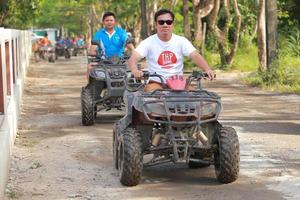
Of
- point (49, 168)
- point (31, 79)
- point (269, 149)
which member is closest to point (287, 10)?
point (31, 79)

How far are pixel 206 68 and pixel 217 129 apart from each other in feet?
2.55

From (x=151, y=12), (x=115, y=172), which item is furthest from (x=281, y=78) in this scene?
(x=151, y=12)

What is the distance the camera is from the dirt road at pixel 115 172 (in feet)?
23.3

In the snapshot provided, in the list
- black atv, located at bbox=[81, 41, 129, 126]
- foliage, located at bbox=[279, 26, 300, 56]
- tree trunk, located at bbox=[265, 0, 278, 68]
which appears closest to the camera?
black atv, located at bbox=[81, 41, 129, 126]

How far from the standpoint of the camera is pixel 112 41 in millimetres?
12453

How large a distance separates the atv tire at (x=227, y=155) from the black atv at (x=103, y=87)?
452cm

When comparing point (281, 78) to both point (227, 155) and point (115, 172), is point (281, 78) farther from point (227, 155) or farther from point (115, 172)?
point (227, 155)

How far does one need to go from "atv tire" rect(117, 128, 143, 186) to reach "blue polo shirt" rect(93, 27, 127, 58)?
524 cm

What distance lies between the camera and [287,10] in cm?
2648

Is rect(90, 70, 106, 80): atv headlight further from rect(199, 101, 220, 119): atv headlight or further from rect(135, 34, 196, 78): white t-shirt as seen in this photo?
rect(199, 101, 220, 119): atv headlight

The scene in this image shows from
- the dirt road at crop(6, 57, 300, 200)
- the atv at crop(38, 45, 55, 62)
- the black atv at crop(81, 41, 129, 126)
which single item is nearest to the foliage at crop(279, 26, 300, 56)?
the dirt road at crop(6, 57, 300, 200)

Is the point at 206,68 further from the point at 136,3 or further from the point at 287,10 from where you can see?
the point at 136,3

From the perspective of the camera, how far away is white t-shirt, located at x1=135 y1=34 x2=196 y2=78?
8023 mm

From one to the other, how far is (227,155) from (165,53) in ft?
4.94
